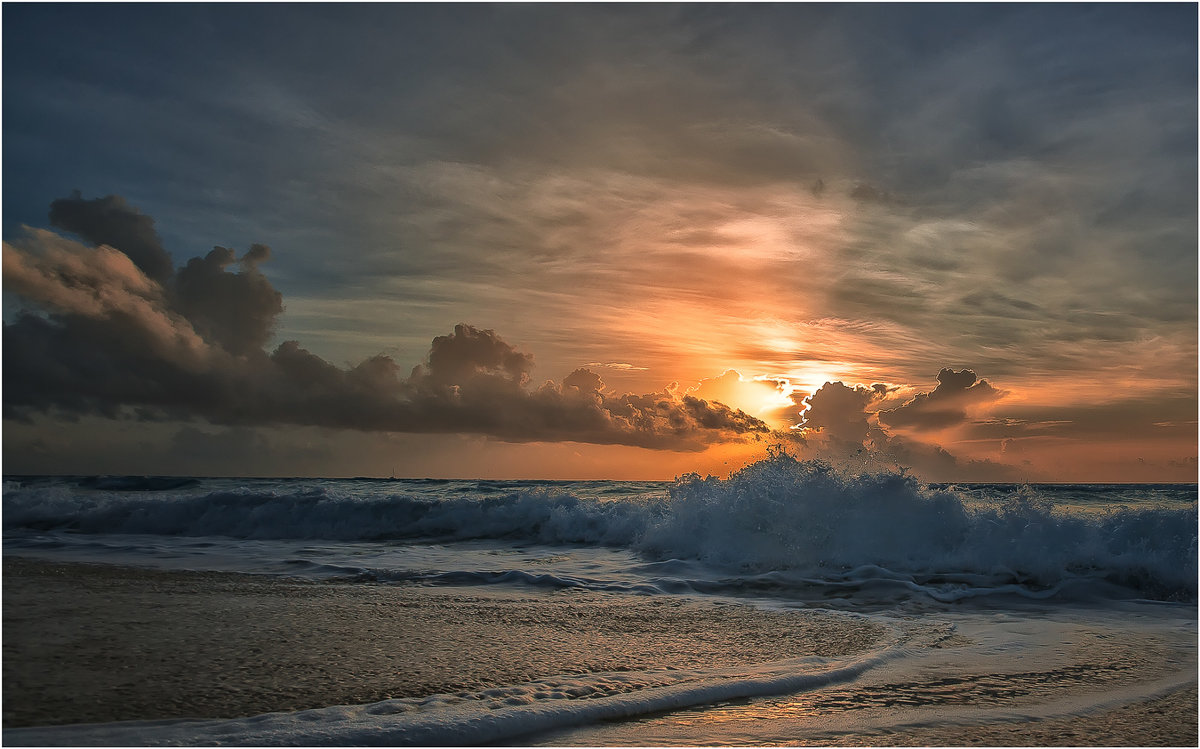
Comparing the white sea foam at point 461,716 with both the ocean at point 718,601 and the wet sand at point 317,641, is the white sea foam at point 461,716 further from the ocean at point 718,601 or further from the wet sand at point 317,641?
the wet sand at point 317,641

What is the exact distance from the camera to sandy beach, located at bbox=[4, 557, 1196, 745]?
15.2 ft

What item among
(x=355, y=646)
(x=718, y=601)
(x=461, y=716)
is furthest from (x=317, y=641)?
(x=718, y=601)

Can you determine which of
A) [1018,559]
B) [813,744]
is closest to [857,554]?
[1018,559]

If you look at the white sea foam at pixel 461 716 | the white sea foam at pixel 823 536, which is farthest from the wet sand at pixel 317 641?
the white sea foam at pixel 823 536

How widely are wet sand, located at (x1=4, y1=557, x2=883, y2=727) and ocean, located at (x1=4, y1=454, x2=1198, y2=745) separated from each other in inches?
2.8

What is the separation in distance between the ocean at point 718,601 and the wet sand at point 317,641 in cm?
7

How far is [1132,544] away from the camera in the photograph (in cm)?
1282

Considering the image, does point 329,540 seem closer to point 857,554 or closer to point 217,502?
point 217,502

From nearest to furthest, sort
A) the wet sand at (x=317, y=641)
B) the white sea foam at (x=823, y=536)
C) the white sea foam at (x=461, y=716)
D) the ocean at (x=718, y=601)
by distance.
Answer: the white sea foam at (x=461, y=716) < the ocean at (x=718, y=601) < the wet sand at (x=317, y=641) < the white sea foam at (x=823, y=536)

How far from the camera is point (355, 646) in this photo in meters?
6.19

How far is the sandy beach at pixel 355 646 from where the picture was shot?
463cm

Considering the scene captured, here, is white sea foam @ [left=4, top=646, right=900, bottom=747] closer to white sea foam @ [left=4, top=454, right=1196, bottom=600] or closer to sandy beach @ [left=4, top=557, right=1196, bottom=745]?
sandy beach @ [left=4, top=557, right=1196, bottom=745]

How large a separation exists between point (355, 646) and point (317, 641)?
0.39 meters

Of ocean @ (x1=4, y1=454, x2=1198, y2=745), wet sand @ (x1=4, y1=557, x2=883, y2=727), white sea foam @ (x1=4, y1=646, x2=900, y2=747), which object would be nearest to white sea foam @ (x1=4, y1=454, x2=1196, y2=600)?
ocean @ (x1=4, y1=454, x2=1198, y2=745)
